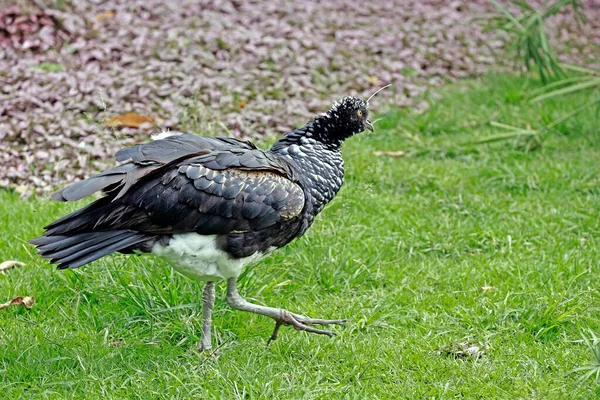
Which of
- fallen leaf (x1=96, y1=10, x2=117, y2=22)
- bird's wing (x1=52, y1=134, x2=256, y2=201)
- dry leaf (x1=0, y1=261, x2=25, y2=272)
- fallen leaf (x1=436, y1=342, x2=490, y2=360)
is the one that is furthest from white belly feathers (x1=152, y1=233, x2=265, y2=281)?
fallen leaf (x1=96, y1=10, x2=117, y2=22)

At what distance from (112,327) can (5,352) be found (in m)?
0.57

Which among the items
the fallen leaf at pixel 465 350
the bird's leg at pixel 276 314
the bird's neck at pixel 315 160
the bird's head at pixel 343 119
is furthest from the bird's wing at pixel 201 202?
the fallen leaf at pixel 465 350

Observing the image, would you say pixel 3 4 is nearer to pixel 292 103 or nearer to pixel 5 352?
pixel 292 103

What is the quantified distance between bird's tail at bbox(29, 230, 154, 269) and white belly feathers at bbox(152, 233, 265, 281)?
0.38 ft

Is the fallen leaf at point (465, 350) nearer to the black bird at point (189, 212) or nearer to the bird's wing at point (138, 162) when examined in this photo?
the black bird at point (189, 212)

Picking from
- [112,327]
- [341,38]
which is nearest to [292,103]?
[341,38]

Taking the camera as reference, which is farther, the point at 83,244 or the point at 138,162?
the point at 138,162

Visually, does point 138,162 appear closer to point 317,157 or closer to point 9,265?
point 317,157

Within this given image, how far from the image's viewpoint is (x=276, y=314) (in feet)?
14.0

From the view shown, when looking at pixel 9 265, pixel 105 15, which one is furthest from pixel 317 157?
pixel 105 15

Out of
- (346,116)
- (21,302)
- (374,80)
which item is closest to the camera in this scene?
(346,116)

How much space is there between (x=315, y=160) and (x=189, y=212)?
0.81 meters

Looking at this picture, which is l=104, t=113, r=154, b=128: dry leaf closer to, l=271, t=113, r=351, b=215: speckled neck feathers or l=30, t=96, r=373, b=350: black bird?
l=271, t=113, r=351, b=215: speckled neck feathers

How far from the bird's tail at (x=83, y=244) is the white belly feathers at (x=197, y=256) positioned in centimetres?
11
